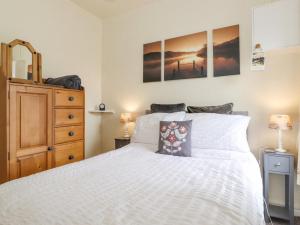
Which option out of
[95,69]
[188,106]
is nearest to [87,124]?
[95,69]

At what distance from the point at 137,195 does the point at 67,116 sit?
160 cm

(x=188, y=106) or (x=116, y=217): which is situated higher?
(x=188, y=106)

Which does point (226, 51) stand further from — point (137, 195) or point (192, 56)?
point (137, 195)

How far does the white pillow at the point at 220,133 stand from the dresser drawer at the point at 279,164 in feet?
0.94

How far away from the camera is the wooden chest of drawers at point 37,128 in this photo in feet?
5.54

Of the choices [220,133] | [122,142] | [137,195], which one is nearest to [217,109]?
[220,133]

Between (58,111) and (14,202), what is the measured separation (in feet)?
4.46

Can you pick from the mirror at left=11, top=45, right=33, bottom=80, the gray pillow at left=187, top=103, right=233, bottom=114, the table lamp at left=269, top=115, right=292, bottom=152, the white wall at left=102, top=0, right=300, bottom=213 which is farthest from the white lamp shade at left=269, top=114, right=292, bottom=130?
the mirror at left=11, top=45, right=33, bottom=80

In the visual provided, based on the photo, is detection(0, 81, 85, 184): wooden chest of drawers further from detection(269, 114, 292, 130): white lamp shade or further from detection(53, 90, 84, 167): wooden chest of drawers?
detection(269, 114, 292, 130): white lamp shade

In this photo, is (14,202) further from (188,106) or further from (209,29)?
(209,29)

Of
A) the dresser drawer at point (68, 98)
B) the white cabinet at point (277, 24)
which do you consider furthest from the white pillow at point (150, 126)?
the white cabinet at point (277, 24)

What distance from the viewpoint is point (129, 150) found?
2.03 metres

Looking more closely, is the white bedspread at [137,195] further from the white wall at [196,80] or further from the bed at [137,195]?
the white wall at [196,80]

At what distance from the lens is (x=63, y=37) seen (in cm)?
277
